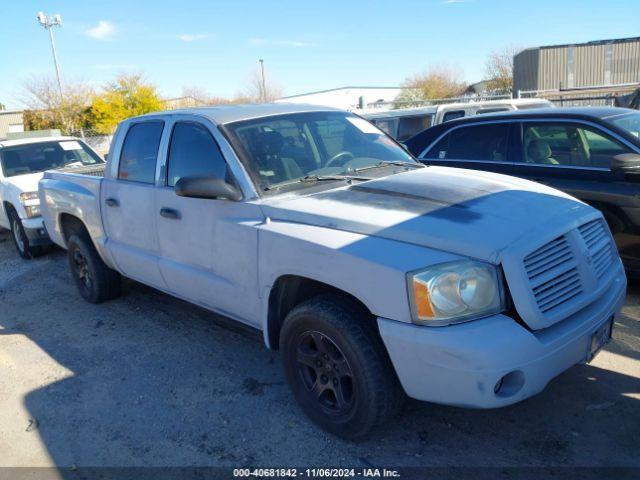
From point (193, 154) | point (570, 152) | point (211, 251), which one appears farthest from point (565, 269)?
point (570, 152)

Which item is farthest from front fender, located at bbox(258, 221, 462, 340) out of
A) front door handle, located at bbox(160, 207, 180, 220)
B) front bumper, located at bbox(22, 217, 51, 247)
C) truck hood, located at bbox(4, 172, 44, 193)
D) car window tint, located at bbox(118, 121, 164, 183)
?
truck hood, located at bbox(4, 172, 44, 193)

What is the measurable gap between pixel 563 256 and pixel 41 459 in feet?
10.5

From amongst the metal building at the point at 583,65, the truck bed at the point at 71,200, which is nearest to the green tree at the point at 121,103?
the metal building at the point at 583,65

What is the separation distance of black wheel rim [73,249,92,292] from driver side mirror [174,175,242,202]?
2.79 meters

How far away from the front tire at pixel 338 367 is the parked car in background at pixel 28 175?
5.93 m

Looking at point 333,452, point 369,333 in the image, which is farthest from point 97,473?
point 369,333

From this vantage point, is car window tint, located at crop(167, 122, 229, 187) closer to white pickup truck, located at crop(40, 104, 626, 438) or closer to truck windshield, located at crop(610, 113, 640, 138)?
white pickup truck, located at crop(40, 104, 626, 438)

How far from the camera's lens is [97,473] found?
3.08m

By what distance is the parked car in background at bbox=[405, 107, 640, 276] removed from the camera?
4727 millimetres

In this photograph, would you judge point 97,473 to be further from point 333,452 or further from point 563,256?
point 563,256

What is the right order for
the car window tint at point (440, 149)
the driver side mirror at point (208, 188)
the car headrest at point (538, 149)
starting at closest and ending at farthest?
the driver side mirror at point (208, 188) < the car headrest at point (538, 149) < the car window tint at point (440, 149)

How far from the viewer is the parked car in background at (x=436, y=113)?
9.91m

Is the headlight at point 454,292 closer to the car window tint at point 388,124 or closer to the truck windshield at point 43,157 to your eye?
the truck windshield at point 43,157

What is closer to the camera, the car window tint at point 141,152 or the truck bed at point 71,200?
the car window tint at point 141,152
